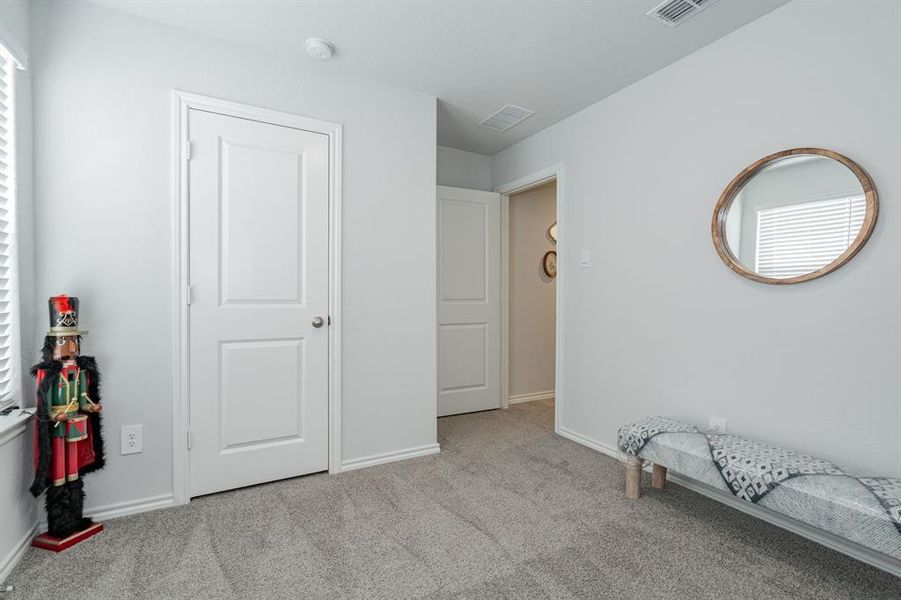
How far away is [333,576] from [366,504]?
57cm

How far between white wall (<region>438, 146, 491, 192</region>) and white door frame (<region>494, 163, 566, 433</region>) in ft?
0.66

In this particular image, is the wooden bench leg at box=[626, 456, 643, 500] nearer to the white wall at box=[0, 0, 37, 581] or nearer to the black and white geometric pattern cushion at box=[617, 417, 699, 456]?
the black and white geometric pattern cushion at box=[617, 417, 699, 456]

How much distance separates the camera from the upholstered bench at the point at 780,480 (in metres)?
1.48

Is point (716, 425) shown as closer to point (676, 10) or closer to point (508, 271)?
point (676, 10)

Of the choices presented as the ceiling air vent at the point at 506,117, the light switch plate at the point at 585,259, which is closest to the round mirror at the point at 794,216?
the light switch plate at the point at 585,259

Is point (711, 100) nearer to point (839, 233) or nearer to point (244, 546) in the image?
point (839, 233)

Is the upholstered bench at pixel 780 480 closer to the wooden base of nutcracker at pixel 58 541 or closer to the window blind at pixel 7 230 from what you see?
the wooden base of nutcracker at pixel 58 541

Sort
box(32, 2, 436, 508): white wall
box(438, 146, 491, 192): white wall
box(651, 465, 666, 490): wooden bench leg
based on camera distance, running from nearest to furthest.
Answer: box(32, 2, 436, 508): white wall, box(651, 465, 666, 490): wooden bench leg, box(438, 146, 491, 192): white wall

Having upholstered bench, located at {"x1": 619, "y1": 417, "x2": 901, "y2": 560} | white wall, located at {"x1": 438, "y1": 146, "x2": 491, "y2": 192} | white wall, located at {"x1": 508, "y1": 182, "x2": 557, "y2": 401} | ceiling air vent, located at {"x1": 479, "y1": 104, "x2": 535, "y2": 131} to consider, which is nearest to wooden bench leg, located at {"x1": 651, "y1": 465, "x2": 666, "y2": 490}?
upholstered bench, located at {"x1": 619, "y1": 417, "x2": 901, "y2": 560}

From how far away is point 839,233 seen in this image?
74.7 inches

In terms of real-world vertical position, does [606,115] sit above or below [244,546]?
above

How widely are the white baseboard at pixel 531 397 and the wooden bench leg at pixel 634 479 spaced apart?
2.02 m

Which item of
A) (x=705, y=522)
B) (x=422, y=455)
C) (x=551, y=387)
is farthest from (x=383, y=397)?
(x=551, y=387)

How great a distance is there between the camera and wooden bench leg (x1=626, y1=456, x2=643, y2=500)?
2.29 metres
